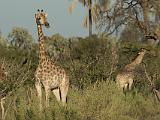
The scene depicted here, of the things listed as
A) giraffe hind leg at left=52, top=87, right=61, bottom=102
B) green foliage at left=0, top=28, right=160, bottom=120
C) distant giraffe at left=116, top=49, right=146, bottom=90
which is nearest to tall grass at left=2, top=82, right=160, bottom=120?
green foliage at left=0, top=28, right=160, bottom=120

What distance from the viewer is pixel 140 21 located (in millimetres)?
26031

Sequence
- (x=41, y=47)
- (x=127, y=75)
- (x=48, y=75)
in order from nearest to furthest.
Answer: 1. (x=48, y=75)
2. (x=41, y=47)
3. (x=127, y=75)

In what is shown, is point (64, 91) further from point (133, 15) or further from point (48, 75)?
point (133, 15)

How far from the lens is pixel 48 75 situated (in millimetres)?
9711

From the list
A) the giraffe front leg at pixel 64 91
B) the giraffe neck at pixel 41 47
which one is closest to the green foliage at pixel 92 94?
the giraffe front leg at pixel 64 91

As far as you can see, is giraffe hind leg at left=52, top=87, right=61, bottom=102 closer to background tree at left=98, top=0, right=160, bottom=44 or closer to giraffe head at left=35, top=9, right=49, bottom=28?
giraffe head at left=35, top=9, right=49, bottom=28

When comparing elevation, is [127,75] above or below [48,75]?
below

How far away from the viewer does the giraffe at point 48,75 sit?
9.63m

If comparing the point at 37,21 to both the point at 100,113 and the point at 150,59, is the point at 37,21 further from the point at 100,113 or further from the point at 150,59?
the point at 150,59

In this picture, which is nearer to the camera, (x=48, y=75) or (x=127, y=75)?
(x=48, y=75)

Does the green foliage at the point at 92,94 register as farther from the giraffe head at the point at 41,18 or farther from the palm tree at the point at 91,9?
the palm tree at the point at 91,9

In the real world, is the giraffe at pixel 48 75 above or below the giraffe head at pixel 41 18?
below

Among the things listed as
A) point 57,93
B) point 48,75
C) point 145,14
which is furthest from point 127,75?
point 145,14

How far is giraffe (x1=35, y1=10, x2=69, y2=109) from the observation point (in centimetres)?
963
